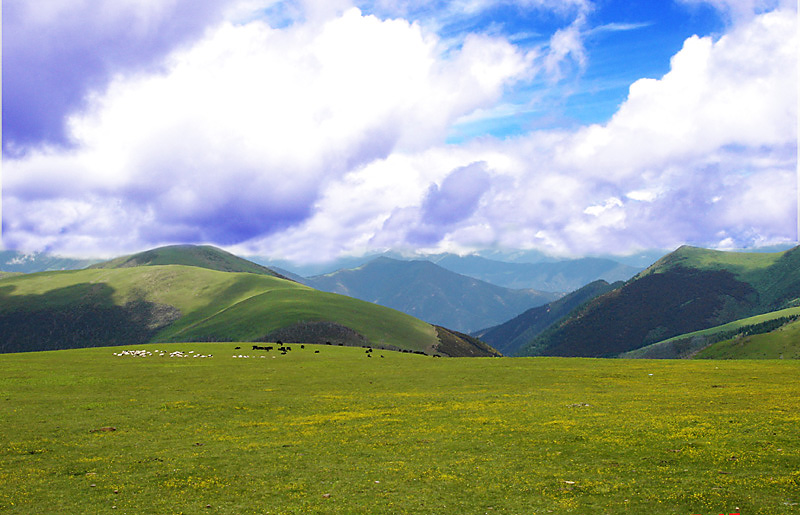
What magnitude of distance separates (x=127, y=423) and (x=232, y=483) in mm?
18364

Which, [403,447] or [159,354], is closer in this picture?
[403,447]

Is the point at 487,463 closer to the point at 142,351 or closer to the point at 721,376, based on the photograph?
the point at 721,376

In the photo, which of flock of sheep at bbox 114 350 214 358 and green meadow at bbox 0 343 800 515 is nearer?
green meadow at bbox 0 343 800 515

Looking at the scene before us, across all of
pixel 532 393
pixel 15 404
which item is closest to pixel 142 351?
pixel 15 404

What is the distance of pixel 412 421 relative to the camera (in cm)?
3669

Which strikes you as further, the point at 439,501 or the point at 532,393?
the point at 532,393

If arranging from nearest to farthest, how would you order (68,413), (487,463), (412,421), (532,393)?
1. (487,463)
2. (412,421)
3. (68,413)
4. (532,393)

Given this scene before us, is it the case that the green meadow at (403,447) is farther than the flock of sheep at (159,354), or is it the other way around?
the flock of sheep at (159,354)

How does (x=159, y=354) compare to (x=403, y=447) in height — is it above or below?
above

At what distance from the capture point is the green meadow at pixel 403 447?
20.5 m

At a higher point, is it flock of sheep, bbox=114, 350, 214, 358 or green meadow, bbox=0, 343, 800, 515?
flock of sheep, bbox=114, 350, 214, 358

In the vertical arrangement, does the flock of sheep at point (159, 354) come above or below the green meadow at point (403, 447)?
above

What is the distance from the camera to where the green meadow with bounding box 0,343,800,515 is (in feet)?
67.2

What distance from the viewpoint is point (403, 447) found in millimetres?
29250
